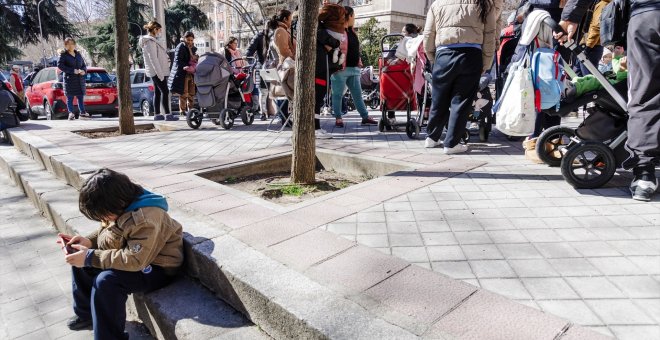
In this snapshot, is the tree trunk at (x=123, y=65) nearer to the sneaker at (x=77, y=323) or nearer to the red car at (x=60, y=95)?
the sneaker at (x=77, y=323)

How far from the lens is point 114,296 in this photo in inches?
92.4

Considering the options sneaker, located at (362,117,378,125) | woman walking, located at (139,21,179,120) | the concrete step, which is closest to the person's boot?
the concrete step

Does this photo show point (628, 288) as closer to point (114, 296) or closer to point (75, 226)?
point (114, 296)

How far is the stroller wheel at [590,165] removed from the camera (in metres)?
3.41

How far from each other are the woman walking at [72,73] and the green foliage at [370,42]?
17823 mm

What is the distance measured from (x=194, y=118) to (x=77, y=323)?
19.7 ft

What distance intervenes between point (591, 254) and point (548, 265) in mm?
309

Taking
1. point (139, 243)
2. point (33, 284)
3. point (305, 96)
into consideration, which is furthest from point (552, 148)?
point (33, 284)

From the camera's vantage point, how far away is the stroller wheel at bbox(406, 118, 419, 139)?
6.23 metres

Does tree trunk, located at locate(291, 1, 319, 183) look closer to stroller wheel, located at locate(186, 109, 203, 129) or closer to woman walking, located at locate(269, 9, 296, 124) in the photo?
woman walking, located at locate(269, 9, 296, 124)

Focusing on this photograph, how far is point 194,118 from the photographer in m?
8.20

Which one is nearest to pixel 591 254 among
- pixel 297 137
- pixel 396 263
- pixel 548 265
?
pixel 548 265

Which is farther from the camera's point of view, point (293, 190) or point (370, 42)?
point (370, 42)

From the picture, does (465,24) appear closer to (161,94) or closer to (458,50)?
(458,50)
